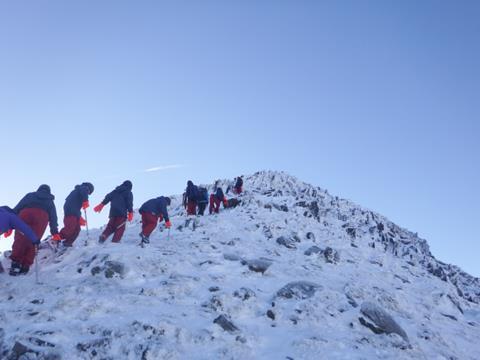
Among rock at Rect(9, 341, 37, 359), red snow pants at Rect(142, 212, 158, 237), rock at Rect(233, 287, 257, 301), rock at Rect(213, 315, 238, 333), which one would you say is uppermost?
red snow pants at Rect(142, 212, 158, 237)

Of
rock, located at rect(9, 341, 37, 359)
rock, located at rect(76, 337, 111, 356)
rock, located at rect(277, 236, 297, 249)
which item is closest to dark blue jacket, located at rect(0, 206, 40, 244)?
rock, located at rect(9, 341, 37, 359)

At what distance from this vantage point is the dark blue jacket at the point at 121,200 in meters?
14.2

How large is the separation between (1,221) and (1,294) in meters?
1.66

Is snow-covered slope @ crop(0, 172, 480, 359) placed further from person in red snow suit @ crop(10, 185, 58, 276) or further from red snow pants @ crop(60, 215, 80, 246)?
red snow pants @ crop(60, 215, 80, 246)

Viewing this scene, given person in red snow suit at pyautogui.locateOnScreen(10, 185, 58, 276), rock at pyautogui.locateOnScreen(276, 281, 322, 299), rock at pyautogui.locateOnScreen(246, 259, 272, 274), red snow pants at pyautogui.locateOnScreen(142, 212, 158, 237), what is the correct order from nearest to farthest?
rock at pyautogui.locateOnScreen(276, 281, 322, 299) < person in red snow suit at pyautogui.locateOnScreen(10, 185, 58, 276) < rock at pyautogui.locateOnScreen(246, 259, 272, 274) < red snow pants at pyautogui.locateOnScreen(142, 212, 158, 237)

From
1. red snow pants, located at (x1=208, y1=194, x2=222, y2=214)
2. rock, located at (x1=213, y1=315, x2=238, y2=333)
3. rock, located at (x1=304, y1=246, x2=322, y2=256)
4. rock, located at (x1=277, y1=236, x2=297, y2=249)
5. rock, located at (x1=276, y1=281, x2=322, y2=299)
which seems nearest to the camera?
rock, located at (x1=213, y1=315, x2=238, y2=333)

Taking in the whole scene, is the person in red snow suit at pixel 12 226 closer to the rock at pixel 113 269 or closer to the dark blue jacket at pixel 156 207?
the rock at pixel 113 269

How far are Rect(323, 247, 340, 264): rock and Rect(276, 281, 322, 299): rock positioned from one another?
4609 millimetres

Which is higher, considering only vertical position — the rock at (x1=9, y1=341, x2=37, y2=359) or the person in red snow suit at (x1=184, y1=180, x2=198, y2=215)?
the person in red snow suit at (x1=184, y1=180, x2=198, y2=215)

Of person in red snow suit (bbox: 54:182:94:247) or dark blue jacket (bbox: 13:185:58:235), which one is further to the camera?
person in red snow suit (bbox: 54:182:94:247)

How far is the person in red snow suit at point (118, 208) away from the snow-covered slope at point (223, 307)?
1.30 metres

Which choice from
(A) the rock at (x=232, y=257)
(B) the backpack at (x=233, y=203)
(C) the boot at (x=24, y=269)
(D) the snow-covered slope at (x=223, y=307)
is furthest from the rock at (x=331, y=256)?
(B) the backpack at (x=233, y=203)

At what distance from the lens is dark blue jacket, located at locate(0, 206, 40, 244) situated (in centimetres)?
949

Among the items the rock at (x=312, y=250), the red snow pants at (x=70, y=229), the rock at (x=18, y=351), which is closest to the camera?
the rock at (x=18, y=351)
